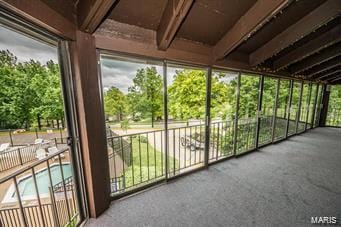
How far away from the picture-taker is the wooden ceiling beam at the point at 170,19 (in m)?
1.39

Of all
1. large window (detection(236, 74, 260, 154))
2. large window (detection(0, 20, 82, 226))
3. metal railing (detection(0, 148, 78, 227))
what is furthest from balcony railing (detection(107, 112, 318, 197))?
large window (detection(0, 20, 82, 226))

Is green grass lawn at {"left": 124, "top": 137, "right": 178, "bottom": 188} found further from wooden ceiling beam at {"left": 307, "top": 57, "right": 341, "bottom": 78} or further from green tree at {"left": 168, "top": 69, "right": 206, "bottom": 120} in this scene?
wooden ceiling beam at {"left": 307, "top": 57, "right": 341, "bottom": 78}

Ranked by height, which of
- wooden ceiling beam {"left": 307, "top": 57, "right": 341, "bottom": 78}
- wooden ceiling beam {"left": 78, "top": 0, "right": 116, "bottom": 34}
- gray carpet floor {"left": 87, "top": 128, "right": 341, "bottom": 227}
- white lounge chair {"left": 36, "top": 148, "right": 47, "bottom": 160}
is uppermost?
wooden ceiling beam {"left": 307, "top": 57, "right": 341, "bottom": 78}

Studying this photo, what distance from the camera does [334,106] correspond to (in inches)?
237

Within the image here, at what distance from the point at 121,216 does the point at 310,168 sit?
3312 mm

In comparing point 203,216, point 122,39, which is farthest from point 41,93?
point 203,216

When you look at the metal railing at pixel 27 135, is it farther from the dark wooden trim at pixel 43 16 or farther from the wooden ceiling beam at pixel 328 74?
the wooden ceiling beam at pixel 328 74

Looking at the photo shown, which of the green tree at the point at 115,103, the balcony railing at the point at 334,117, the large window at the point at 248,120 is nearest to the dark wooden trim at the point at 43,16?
the green tree at the point at 115,103

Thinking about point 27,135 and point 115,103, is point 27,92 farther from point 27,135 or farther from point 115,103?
point 115,103

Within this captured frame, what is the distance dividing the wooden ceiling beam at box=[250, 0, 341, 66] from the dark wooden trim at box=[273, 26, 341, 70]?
2.70 ft

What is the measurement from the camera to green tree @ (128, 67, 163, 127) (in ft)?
7.13

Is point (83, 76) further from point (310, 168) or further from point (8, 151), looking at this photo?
point (310, 168)

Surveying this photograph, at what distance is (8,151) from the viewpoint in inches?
39.3

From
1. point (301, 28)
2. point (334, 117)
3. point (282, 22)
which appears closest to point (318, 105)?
point (334, 117)
